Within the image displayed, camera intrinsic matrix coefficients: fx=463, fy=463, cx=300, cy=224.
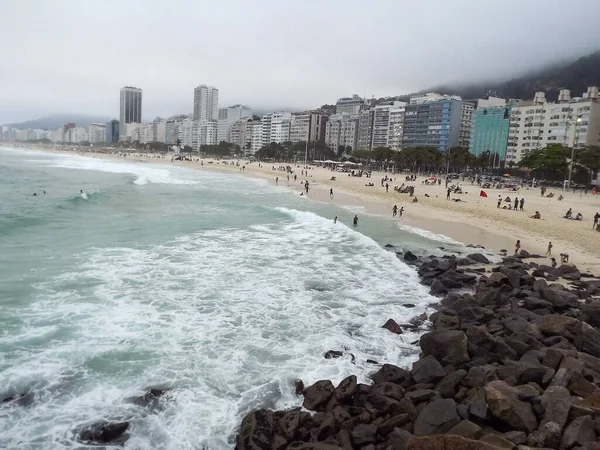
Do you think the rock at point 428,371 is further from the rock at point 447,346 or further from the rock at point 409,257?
the rock at point 409,257

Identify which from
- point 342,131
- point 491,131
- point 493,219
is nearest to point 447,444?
point 493,219

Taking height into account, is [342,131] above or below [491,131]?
above

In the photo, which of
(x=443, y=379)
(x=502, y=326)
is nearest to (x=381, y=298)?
(x=502, y=326)

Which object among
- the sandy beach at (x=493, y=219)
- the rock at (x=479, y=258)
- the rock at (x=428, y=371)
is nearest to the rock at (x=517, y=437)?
the rock at (x=428, y=371)

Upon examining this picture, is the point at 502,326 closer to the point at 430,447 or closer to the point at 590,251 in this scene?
the point at 430,447

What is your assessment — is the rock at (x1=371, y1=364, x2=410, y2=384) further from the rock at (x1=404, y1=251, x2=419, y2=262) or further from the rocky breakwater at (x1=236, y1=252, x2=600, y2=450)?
the rock at (x1=404, y1=251, x2=419, y2=262)

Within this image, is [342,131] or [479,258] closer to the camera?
[479,258]

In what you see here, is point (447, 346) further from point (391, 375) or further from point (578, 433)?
point (578, 433)
